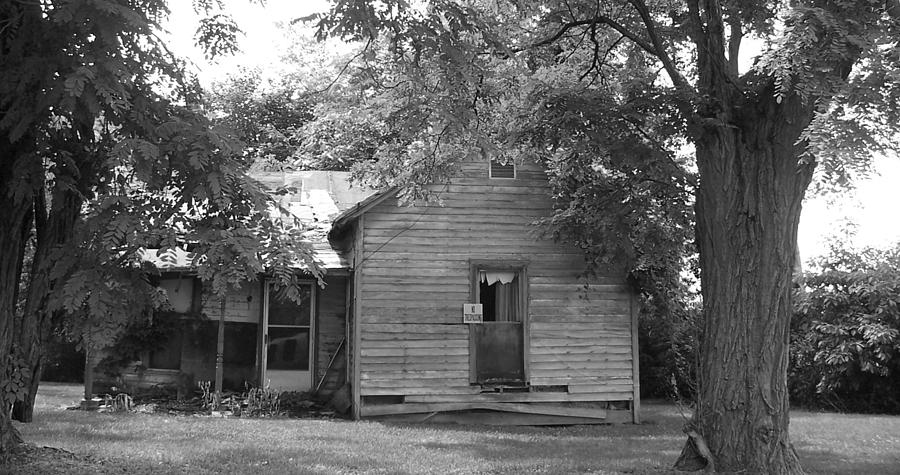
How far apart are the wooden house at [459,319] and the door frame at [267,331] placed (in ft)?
0.11

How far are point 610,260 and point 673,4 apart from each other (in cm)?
516

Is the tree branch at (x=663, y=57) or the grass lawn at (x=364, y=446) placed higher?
the tree branch at (x=663, y=57)

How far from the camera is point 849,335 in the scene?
21.0 m

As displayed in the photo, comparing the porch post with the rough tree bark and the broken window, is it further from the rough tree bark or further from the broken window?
the rough tree bark

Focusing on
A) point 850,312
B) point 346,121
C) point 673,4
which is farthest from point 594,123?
point 850,312

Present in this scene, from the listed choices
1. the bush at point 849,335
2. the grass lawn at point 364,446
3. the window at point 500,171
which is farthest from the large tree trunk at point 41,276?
the bush at point 849,335

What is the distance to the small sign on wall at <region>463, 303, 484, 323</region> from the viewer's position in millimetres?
16375

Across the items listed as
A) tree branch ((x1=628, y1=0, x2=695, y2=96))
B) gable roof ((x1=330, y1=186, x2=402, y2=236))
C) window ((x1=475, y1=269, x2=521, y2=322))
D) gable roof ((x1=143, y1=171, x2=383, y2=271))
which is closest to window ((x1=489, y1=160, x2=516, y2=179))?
window ((x1=475, y1=269, x2=521, y2=322))

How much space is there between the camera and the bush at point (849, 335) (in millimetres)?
20438

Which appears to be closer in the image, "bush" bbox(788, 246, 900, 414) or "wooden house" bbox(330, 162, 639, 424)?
"wooden house" bbox(330, 162, 639, 424)

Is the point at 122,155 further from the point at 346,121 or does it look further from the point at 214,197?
the point at 346,121

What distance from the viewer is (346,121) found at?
46.2 feet

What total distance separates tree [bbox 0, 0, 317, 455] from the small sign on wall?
27.8ft

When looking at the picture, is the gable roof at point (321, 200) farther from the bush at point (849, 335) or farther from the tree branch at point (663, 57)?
the bush at point (849, 335)
